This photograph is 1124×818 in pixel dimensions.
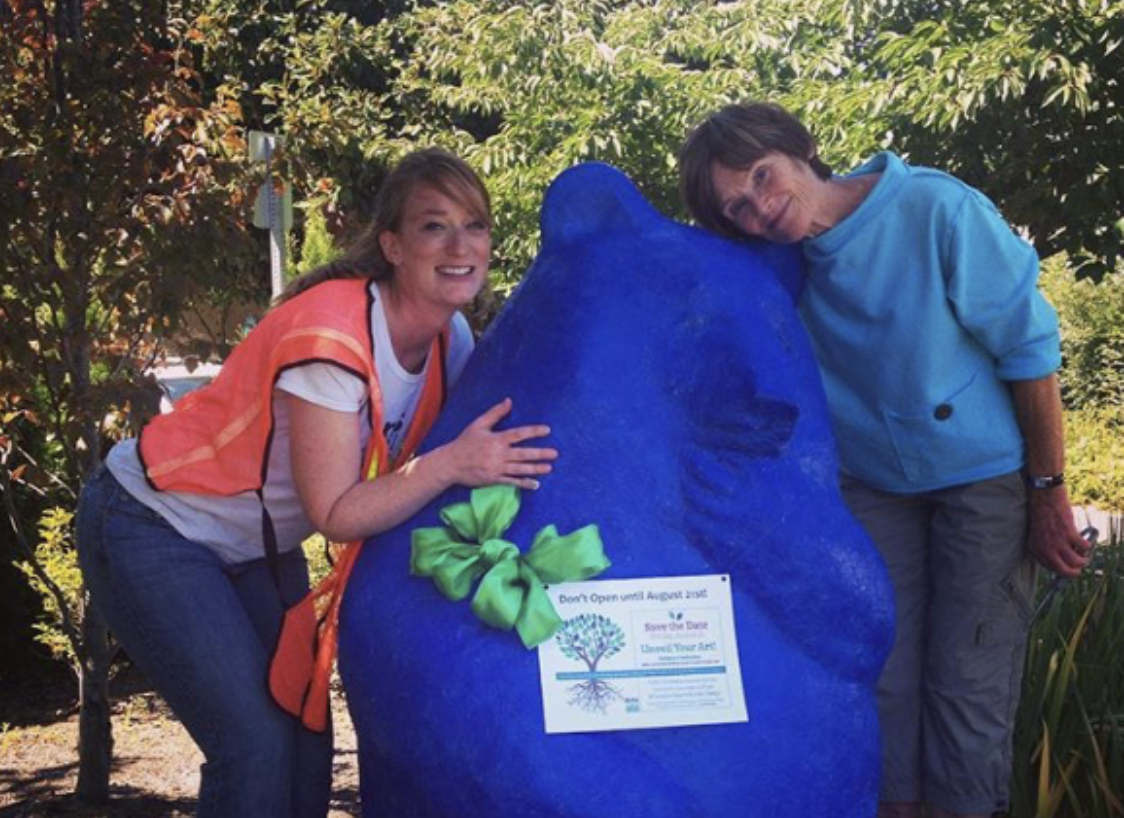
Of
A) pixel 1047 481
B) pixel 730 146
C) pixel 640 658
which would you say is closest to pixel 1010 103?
pixel 1047 481

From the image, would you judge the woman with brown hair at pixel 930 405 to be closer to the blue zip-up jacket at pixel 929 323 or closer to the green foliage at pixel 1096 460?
the blue zip-up jacket at pixel 929 323

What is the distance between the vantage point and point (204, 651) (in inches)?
97.0

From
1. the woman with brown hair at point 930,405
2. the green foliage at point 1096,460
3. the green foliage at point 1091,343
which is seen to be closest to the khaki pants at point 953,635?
the woman with brown hair at point 930,405

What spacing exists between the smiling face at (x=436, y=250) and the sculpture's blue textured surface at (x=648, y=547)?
104mm

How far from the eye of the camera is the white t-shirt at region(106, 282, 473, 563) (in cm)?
245

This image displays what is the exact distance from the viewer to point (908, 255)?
2656 millimetres

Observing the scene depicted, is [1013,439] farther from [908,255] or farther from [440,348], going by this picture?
Result: [440,348]

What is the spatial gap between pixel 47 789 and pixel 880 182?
3.96 metres

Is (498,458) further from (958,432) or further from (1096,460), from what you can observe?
(1096,460)

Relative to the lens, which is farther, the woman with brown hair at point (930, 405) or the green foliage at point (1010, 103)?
the green foliage at point (1010, 103)

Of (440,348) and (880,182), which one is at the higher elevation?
(880,182)

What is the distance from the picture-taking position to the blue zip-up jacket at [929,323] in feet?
8.59

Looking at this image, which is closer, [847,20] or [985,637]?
[985,637]

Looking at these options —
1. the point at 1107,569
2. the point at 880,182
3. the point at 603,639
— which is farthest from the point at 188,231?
the point at 1107,569
